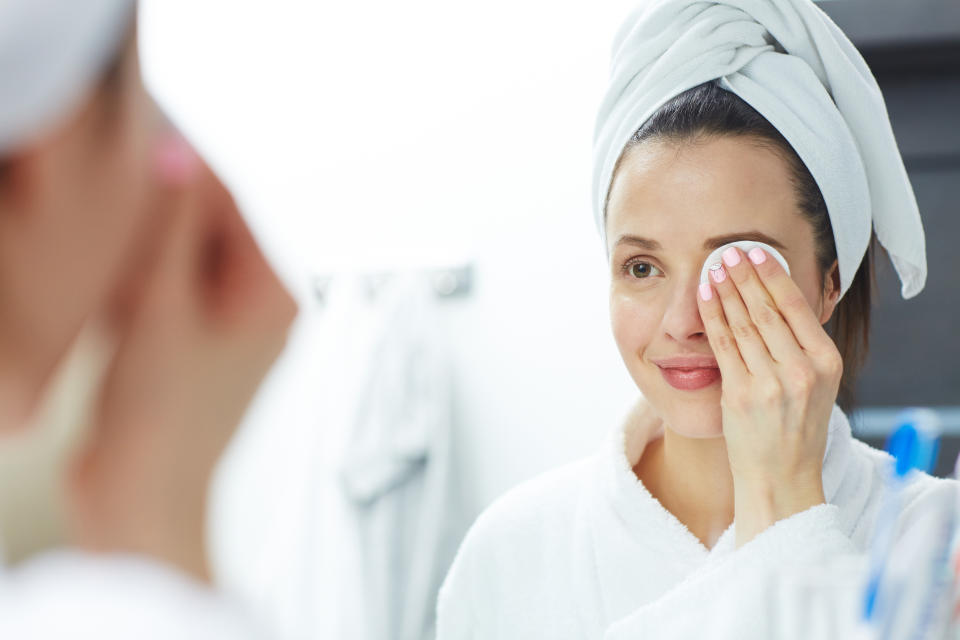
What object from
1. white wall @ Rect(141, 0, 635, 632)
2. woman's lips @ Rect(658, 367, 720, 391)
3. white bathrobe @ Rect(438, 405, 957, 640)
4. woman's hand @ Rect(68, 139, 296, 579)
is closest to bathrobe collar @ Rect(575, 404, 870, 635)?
white bathrobe @ Rect(438, 405, 957, 640)

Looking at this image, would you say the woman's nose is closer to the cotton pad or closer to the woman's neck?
the cotton pad

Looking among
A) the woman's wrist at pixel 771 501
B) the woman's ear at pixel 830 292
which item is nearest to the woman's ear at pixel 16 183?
the woman's wrist at pixel 771 501

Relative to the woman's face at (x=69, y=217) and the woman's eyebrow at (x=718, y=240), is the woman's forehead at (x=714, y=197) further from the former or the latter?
the woman's face at (x=69, y=217)

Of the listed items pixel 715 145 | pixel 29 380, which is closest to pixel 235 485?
pixel 29 380

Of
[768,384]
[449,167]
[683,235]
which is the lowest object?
[768,384]

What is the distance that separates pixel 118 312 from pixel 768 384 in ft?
1.36

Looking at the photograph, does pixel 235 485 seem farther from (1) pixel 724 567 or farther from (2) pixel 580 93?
(2) pixel 580 93

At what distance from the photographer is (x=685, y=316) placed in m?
0.59

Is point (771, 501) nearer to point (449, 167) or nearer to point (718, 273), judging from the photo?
A: point (718, 273)

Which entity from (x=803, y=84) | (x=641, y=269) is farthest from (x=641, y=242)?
(x=803, y=84)

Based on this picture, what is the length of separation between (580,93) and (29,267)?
37.4 inches

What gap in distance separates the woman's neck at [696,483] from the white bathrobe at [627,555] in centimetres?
3

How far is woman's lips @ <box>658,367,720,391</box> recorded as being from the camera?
60 cm

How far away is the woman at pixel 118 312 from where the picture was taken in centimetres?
19
